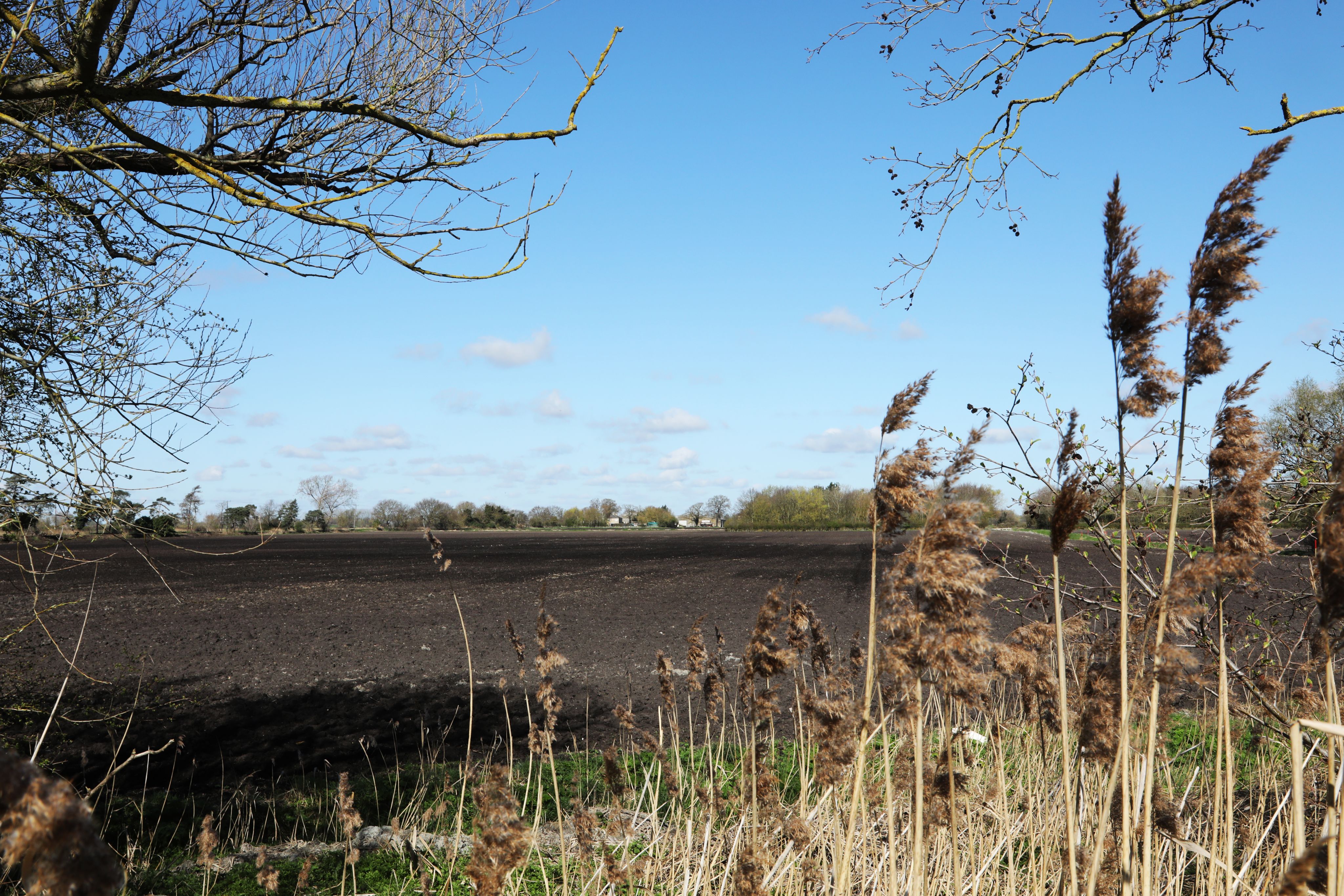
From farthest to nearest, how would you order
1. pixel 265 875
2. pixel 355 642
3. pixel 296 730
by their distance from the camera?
1. pixel 355 642
2. pixel 296 730
3. pixel 265 875

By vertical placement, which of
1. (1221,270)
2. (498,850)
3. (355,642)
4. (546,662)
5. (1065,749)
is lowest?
(355,642)

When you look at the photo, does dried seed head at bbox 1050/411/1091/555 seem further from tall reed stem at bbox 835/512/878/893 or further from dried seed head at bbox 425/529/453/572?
dried seed head at bbox 425/529/453/572

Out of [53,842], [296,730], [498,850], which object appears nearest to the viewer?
[53,842]

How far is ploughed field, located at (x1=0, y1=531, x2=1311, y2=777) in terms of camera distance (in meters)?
7.51

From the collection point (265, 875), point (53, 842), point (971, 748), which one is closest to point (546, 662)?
point (265, 875)

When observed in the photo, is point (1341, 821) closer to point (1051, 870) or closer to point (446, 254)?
point (1051, 870)

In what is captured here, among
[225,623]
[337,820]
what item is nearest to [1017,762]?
[337,820]

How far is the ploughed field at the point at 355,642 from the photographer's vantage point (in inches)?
296

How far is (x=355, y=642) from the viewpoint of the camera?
13.3 metres

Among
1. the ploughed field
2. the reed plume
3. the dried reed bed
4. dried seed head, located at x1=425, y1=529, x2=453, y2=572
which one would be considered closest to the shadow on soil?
the ploughed field

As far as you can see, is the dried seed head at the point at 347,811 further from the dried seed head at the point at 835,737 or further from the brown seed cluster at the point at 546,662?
the dried seed head at the point at 835,737

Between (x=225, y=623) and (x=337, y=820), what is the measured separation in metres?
11.7

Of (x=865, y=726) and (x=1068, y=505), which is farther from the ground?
(x=1068, y=505)

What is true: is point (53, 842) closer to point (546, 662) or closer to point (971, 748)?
point (546, 662)
